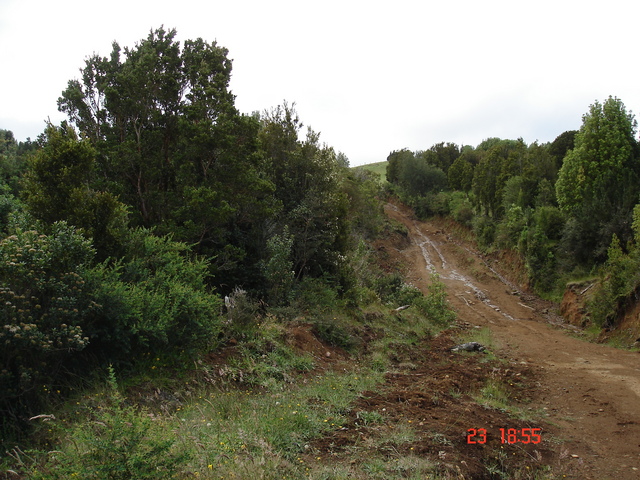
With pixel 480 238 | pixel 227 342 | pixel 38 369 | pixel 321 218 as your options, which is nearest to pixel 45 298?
pixel 38 369

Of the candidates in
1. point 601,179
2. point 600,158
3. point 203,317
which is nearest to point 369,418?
point 203,317

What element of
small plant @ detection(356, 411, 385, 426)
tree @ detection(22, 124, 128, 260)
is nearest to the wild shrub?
tree @ detection(22, 124, 128, 260)

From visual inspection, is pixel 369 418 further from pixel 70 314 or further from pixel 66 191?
pixel 66 191

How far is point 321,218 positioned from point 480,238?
26236 mm

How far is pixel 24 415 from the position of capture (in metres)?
5.49

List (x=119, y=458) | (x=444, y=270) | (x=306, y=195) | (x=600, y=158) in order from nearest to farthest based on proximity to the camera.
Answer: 1. (x=119, y=458)
2. (x=306, y=195)
3. (x=600, y=158)
4. (x=444, y=270)

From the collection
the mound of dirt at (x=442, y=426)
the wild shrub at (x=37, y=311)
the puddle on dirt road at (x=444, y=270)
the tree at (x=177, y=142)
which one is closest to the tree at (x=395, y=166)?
the puddle on dirt road at (x=444, y=270)

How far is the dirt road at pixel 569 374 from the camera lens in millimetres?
5797

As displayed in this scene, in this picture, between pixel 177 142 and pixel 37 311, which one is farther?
pixel 177 142

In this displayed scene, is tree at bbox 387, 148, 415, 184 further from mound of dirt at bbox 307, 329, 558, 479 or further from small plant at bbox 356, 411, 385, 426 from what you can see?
small plant at bbox 356, 411, 385, 426

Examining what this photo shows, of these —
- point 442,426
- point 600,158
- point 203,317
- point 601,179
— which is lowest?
point 442,426

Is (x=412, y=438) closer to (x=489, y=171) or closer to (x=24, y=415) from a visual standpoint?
(x=24, y=415)

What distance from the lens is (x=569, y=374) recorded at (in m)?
10.6

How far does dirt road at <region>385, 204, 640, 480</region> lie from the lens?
19.0 ft
